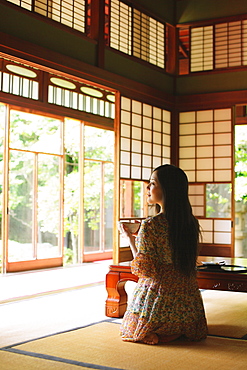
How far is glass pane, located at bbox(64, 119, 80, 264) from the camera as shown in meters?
8.38

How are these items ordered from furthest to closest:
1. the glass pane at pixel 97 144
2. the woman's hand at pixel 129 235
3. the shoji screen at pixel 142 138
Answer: the glass pane at pixel 97 144 → the shoji screen at pixel 142 138 → the woman's hand at pixel 129 235

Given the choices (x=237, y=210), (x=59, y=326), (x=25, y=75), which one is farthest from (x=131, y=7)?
(x=237, y=210)

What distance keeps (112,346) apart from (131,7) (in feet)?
16.3

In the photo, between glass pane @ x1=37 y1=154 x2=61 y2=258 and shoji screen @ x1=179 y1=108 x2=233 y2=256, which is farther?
glass pane @ x1=37 y1=154 x2=61 y2=258

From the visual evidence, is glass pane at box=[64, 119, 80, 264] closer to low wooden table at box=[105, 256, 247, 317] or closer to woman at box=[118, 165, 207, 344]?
low wooden table at box=[105, 256, 247, 317]

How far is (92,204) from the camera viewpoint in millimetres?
8930

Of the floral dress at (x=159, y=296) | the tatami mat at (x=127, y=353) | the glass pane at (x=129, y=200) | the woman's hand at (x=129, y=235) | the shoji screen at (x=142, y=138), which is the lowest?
the tatami mat at (x=127, y=353)

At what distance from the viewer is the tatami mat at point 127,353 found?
8.10 feet

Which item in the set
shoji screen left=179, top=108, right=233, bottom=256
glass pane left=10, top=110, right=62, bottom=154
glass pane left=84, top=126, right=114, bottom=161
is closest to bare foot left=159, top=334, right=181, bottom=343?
shoji screen left=179, top=108, right=233, bottom=256

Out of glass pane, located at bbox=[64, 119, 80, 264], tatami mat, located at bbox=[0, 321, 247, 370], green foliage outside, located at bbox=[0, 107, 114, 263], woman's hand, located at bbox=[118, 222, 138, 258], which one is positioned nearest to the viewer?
tatami mat, located at bbox=[0, 321, 247, 370]

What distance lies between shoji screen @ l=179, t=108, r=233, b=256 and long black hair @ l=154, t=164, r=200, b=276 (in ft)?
13.5

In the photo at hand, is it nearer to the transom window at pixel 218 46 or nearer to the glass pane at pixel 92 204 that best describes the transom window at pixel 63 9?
the transom window at pixel 218 46

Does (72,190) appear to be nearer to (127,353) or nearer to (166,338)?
(166,338)

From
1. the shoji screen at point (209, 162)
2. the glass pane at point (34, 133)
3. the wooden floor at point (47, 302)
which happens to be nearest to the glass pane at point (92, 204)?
the glass pane at point (34, 133)
